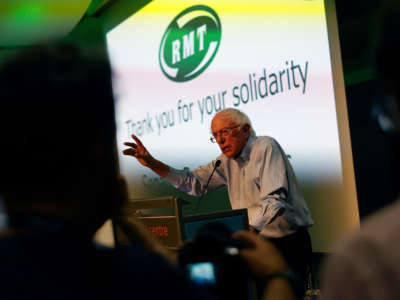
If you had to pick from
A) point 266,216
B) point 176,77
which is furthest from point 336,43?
point 176,77

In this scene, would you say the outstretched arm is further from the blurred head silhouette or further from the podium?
the blurred head silhouette

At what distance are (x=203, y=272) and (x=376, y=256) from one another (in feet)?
1.14

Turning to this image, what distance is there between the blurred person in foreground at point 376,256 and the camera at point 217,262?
23 centimetres

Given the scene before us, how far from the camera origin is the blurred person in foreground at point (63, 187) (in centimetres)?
56

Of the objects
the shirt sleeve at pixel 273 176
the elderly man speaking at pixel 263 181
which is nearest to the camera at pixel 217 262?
the elderly man speaking at pixel 263 181

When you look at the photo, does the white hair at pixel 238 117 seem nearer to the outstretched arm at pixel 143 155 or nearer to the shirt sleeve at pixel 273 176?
the shirt sleeve at pixel 273 176

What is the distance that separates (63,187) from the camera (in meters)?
0.63

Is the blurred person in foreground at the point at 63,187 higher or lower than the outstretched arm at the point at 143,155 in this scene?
lower

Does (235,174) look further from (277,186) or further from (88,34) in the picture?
(88,34)

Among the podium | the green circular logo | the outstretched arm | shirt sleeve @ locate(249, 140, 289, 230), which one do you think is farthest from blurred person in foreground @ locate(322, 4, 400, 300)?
the green circular logo

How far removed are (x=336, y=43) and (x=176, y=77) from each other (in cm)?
175

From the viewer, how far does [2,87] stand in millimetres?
626

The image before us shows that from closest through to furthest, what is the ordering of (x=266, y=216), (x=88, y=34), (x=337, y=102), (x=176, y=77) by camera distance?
(x=266, y=216) < (x=337, y=102) < (x=176, y=77) < (x=88, y=34)

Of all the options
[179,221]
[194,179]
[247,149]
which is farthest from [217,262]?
[194,179]
